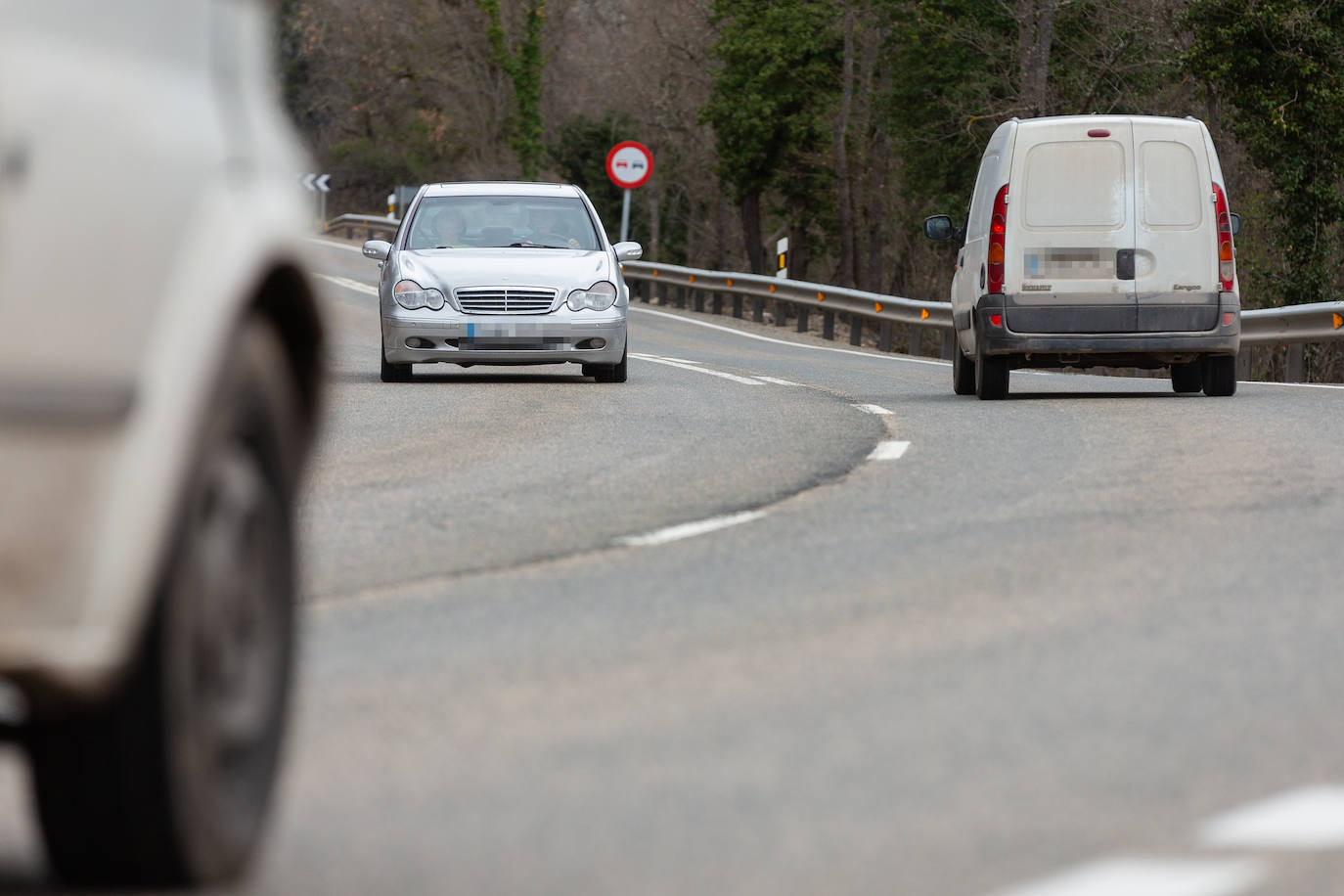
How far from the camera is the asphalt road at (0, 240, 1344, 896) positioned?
Answer: 4.07 meters

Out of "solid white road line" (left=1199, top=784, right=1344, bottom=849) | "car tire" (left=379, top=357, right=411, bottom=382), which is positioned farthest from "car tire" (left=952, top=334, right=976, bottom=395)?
"solid white road line" (left=1199, top=784, right=1344, bottom=849)

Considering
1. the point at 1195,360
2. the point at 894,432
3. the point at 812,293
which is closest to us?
the point at 894,432

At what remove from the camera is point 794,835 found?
4.17 meters

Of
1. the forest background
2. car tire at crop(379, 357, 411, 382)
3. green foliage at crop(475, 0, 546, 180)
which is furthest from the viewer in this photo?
green foliage at crop(475, 0, 546, 180)

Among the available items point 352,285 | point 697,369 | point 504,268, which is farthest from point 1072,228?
point 352,285

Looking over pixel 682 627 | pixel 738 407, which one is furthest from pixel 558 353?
pixel 682 627

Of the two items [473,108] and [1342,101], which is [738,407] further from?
[473,108]

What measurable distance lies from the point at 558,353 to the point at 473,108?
58869mm

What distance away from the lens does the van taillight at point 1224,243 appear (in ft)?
55.1

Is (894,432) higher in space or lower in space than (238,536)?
lower

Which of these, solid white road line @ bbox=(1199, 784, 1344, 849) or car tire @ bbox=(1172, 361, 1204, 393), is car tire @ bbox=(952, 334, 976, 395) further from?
solid white road line @ bbox=(1199, 784, 1344, 849)

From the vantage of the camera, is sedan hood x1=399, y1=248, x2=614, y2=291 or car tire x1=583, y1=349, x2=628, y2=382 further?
car tire x1=583, y1=349, x2=628, y2=382

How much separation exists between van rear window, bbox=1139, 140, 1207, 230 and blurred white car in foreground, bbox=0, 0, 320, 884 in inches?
531

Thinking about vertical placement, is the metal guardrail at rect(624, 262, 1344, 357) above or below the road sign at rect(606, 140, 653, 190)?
below
